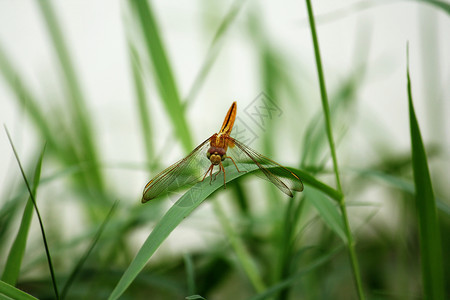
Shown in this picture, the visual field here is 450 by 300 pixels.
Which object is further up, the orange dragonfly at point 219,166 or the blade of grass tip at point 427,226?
the orange dragonfly at point 219,166

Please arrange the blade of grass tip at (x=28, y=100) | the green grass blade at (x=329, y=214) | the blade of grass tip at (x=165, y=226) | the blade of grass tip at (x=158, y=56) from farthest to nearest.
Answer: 1. the blade of grass tip at (x=28, y=100)
2. the blade of grass tip at (x=158, y=56)
3. the green grass blade at (x=329, y=214)
4. the blade of grass tip at (x=165, y=226)

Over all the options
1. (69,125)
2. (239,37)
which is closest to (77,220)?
(69,125)

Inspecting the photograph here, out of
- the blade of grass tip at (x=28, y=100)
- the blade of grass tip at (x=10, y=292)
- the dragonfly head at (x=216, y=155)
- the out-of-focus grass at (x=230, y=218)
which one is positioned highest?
the blade of grass tip at (x=28, y=100)

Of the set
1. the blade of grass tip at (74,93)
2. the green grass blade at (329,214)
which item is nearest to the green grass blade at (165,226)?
the green grass blade at (329,214)

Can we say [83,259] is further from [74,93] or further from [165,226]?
[74,93]

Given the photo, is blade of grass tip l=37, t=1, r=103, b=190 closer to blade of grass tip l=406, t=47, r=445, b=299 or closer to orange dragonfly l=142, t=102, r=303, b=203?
orange dragonfly l=142, t=102, r=303, b=203

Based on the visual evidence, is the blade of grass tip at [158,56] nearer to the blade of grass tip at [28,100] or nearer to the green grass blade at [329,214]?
the green grass blade at [329,214]

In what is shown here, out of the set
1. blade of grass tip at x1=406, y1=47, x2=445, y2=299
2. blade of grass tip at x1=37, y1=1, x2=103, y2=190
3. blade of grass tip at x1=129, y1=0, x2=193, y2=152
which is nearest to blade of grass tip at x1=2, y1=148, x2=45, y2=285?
blade of grass tip at x1=129, y1=0, x2=193, y2=152

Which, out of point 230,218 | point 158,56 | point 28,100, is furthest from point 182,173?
point 28,100
